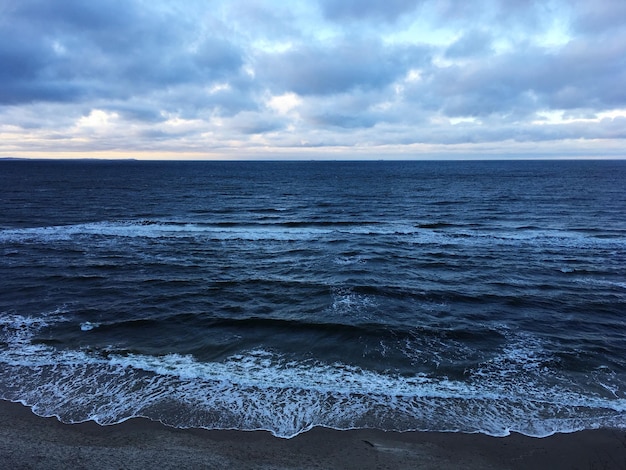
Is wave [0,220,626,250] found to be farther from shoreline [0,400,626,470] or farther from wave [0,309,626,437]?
shoreline [0,400,626,470]

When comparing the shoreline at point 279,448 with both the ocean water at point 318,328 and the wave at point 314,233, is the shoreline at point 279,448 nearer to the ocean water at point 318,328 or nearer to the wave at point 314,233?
the ocean water at point 318,328

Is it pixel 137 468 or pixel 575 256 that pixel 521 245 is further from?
pixel 137 468

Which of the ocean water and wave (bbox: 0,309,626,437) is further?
the ocean water

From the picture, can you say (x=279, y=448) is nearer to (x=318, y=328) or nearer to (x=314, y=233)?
(x=318, y=328)

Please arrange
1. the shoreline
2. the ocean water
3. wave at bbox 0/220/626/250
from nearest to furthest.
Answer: the shoreline → the ocean water → wave at bbox 0/220/626/250

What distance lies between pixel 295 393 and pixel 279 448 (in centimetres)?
227

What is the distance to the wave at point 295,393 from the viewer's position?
9.66m

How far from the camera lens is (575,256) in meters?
26.1

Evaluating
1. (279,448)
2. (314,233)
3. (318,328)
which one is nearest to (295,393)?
(279,448)

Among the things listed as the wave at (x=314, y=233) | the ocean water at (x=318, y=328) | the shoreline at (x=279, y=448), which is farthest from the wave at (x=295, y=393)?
the wave at (x=314, y=233)

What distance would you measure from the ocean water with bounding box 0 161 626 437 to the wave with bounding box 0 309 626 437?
52 millimetres

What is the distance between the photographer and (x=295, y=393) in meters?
10.8

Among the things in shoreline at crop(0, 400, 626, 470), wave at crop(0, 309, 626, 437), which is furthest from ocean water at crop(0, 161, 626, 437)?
shoreline at crop(0, 400, 626, 470)

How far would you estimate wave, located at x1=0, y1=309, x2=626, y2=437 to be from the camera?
31.7ft
